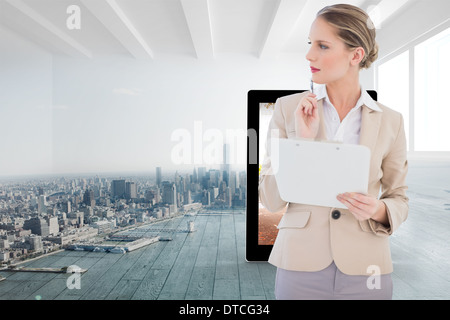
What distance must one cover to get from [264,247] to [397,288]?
3.06 feet

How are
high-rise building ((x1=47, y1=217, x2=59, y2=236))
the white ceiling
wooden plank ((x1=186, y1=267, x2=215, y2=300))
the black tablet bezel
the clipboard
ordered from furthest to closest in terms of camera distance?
the black tablet bezel → wooden plank ((x1=186, y1=267, x2=215, y2=300)) → high-rise building ((x1=47, y1=217, x2=59, y2=236)) → the white ceiling → the clipboard

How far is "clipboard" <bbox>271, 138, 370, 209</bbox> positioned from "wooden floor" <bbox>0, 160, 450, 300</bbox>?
528mm

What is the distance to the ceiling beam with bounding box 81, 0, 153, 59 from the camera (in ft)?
3.50

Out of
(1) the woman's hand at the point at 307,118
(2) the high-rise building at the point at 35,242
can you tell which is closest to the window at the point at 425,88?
(1) the woman's hand at the point at 307,118

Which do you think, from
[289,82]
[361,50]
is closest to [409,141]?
[361,50]

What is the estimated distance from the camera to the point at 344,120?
2.20 ft

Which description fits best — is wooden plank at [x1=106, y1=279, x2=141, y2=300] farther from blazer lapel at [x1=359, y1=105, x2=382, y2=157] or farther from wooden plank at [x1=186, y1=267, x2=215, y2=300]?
blazer lapel at [x1=359, y1=105, x2=382, y2=157]

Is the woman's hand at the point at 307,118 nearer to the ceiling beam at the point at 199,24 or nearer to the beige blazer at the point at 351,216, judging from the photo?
the beige blazer at the point at 351,216

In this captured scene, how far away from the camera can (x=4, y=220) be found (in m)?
1.40

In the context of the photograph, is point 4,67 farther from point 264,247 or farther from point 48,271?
point 264,247

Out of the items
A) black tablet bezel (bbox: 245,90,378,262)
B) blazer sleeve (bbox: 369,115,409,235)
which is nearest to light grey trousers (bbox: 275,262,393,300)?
blazer sleeve (bbox: 369,115,409,235)

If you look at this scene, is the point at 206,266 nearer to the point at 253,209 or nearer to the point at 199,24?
the point at 253,209

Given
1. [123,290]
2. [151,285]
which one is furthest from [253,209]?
[123,290]

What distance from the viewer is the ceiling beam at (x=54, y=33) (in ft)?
3.26
